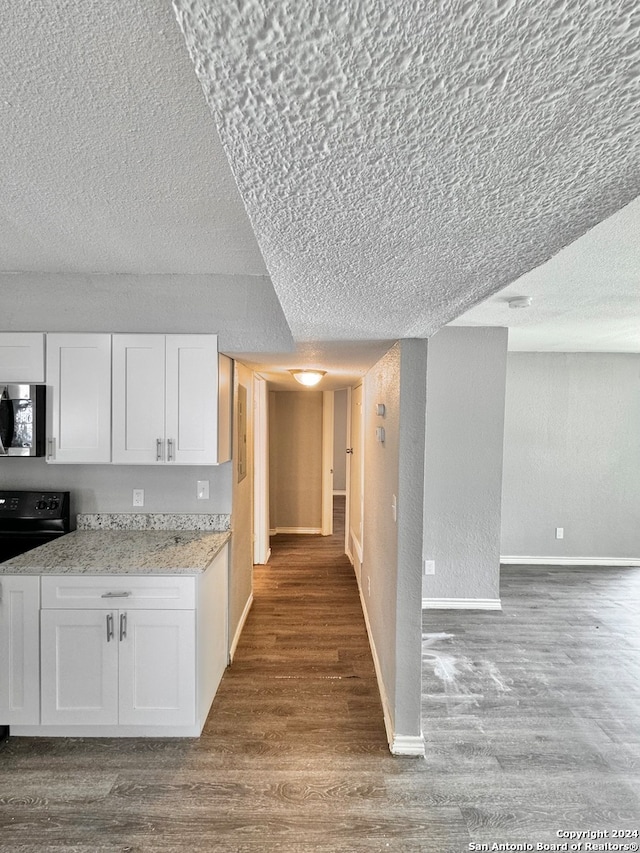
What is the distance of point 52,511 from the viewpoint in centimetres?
256

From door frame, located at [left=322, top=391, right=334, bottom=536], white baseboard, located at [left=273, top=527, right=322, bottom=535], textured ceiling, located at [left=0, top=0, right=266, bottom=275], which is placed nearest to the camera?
textured ceiling, located at [left=0, top=0, right=266, bottom=275]

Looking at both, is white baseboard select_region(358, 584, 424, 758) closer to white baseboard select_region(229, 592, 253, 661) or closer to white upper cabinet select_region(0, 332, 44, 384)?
white baseboard select_region(229, 592, 253, 661)

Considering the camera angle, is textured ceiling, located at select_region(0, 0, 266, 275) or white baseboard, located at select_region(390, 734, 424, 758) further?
white baseboard, located at select_region(390, 734, 424, 758)

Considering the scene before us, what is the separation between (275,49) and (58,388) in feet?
8.15

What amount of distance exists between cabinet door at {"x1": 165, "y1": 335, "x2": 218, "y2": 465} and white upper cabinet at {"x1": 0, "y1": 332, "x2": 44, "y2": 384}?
733 millimetres

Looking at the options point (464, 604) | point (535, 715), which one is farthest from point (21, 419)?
point (464, 604)

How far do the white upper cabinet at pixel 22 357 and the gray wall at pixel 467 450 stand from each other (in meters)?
2.82

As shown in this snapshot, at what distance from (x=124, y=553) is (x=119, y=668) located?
1.81 ft

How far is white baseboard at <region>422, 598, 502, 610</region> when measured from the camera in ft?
11.8

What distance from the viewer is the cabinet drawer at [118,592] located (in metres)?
2.06

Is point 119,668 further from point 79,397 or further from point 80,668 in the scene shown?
point 79,397

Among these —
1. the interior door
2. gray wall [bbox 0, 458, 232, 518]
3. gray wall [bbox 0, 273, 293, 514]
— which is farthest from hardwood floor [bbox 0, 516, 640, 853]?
gray wall [bbox 0, 273, 293, 514]

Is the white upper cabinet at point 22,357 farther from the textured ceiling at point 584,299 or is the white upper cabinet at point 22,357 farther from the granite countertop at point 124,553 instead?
the textured ceiling at point 584,299

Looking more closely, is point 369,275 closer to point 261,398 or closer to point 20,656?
point 20,656
